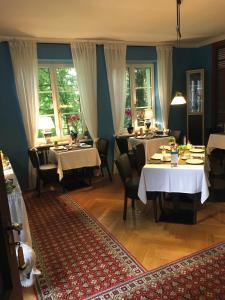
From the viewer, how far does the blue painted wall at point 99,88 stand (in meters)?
4.63

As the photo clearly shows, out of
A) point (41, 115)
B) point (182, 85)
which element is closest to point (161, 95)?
point (182, 85)

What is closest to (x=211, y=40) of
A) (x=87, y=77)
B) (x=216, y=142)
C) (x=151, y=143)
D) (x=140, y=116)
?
(x=140, y=116)

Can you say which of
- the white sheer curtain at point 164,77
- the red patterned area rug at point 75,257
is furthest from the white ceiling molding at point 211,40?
the red patterned area rug at point 75,257

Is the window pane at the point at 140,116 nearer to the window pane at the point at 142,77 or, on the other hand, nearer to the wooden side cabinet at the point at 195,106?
the window pane at the point at 142,77

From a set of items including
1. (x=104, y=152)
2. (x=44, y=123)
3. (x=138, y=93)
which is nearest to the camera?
(x=44, y=123)

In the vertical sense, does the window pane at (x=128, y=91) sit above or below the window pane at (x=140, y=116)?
above

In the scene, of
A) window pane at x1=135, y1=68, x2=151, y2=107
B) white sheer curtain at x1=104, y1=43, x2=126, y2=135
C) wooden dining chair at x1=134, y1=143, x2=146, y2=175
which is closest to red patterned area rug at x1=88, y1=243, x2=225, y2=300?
wooden dining chair at x1=134, y1=143, x2=146, y2=175

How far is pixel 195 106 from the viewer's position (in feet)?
20.2

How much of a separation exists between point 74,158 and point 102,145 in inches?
32.4

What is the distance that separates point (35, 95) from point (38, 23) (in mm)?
1297

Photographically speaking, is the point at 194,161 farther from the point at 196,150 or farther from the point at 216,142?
the point at 216,142

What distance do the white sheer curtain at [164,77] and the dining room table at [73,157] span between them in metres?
2.24

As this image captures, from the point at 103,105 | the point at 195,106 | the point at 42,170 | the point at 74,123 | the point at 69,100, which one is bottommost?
the point at 42,170

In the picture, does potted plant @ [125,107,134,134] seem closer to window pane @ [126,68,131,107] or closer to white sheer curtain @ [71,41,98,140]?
window pane @ [126,68,131,107]
